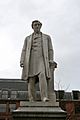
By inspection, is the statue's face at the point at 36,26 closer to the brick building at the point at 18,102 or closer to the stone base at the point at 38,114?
the stone base at the point at 38,114

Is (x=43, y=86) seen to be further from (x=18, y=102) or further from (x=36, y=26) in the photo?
(x=18, y=102)

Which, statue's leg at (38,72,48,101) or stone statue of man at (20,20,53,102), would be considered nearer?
statue's leg at (38,72,48,101)

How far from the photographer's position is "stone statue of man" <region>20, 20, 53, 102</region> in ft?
31.5

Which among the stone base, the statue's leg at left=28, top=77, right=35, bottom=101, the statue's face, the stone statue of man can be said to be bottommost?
the stone base

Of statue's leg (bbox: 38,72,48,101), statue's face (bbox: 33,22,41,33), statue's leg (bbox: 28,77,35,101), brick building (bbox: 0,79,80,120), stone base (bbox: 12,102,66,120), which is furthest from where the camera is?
brick building (bbox: 0,79,80,120)

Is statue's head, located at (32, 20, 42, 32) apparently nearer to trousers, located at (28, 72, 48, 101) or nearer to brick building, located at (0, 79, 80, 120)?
trousers, located at (28, 72, 48, 101)

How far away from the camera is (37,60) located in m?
9.97

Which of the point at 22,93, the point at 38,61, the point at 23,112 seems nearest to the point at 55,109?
the point at 23,112

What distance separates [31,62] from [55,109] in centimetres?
183

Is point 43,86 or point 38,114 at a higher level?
point 43,86

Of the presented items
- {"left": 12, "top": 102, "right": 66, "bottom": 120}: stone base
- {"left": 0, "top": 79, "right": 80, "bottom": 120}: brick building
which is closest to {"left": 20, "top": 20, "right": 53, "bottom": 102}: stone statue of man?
{"left": 12, "top": 102, "right": 66, "bottom": 120}: stone base

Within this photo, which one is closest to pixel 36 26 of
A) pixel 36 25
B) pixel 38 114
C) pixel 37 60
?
pixel 36 25

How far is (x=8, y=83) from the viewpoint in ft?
216

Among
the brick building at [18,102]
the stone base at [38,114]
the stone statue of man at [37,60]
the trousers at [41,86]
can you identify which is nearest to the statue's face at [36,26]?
the stone statue of man at [37,60]
